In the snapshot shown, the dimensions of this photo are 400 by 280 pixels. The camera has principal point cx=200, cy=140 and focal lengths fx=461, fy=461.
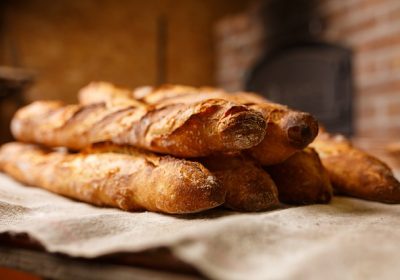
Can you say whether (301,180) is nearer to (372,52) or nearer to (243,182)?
(243,182)

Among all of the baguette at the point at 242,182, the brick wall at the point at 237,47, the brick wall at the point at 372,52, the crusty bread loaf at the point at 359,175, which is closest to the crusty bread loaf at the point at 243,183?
the baguette at the point at 242,182

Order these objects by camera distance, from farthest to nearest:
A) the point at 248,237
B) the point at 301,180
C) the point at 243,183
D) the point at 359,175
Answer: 1. the point at 359,175
2. the point at 301,180
3. the point at 243,183
4. the point at 248,237

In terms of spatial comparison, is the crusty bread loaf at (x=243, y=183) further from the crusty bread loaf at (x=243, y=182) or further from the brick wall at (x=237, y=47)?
the brick wall at (x=237, y=47)

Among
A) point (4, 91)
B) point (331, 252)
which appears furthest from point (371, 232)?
point (4, 91)

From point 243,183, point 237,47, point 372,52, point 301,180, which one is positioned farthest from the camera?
point 237,47

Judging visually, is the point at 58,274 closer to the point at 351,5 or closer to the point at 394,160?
the point at 394,160

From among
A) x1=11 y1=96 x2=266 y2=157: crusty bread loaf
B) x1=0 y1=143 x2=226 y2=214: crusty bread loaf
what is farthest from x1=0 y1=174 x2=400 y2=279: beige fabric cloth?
x1=11 y1=96 x2=266 y2=157: crusty bread loaf

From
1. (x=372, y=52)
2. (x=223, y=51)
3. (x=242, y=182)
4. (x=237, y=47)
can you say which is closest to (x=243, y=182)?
(x=242, y=182)
